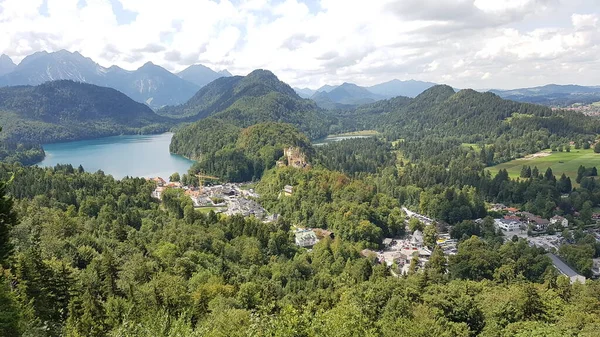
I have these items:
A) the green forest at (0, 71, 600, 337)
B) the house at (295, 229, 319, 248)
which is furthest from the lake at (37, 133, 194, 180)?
the house at (295, 229, 319, 248)

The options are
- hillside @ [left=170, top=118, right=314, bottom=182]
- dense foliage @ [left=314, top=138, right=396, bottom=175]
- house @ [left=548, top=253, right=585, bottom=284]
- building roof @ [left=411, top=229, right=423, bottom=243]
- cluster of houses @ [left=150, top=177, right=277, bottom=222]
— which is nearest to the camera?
house @ [left=548, top=253, right=585, bottom=284]

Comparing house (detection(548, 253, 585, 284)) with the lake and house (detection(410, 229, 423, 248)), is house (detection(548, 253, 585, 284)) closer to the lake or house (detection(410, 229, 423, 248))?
house (detection(410, 229, 423, 248))

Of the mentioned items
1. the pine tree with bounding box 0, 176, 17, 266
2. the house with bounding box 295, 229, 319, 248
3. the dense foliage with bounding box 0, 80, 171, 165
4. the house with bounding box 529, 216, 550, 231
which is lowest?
the house with bounding box 529, 216, 550, 231

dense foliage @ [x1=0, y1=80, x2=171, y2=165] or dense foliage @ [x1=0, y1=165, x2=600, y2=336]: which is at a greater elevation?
dense foliage @ [x1=0, y1=80, x2=171, y2=165]

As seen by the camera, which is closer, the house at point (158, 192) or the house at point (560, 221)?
the house at point (560, 221)

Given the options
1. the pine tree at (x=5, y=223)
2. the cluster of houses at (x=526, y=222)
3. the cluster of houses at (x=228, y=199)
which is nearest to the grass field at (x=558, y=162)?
the cluster of houses at (x=526, y=222)

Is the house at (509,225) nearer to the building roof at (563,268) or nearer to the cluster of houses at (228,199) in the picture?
the building roof at (563,268)

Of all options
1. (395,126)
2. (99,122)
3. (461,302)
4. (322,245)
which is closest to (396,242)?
(322,245)
